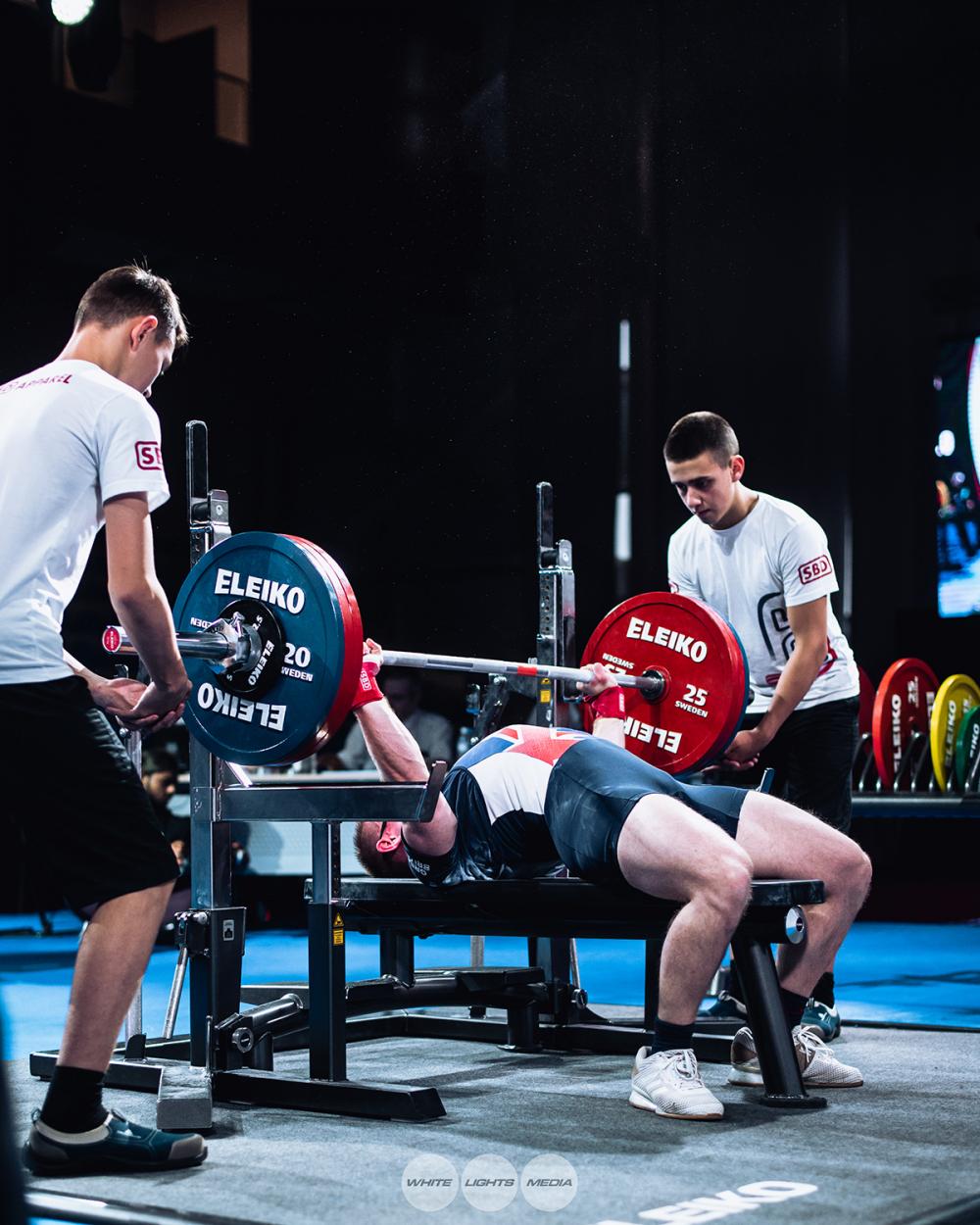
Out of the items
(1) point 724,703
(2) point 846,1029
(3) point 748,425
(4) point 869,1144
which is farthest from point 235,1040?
(3) point 748,425

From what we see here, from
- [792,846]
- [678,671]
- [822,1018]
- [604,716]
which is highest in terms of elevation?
[678,671]

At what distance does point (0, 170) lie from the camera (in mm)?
7484

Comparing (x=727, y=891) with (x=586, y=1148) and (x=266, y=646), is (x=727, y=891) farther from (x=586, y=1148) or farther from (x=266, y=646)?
(x=266, y=646)

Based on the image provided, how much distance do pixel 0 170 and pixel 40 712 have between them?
6074 millimetres

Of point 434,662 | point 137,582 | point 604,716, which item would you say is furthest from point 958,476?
point 137,582

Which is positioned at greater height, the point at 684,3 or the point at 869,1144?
the point at 684,3

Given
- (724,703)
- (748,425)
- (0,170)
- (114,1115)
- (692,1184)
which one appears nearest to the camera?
(692,1184)

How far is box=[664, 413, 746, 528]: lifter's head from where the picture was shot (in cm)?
391

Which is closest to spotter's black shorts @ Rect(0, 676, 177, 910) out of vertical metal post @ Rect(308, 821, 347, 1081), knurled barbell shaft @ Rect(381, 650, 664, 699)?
vertical metal post @ Rect(308, 821, 347, 1081)

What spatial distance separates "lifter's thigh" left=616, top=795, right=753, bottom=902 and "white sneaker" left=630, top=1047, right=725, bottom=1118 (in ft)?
0.95

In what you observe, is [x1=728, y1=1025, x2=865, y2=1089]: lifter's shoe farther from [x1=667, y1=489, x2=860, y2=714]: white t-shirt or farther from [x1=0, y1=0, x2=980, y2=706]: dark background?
[x1=0, y1=0, x2=980, y2=706]: dark background

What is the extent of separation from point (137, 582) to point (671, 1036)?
1259 mm

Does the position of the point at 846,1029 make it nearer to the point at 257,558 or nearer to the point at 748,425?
the point at 257,558

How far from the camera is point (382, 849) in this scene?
11.2ft
